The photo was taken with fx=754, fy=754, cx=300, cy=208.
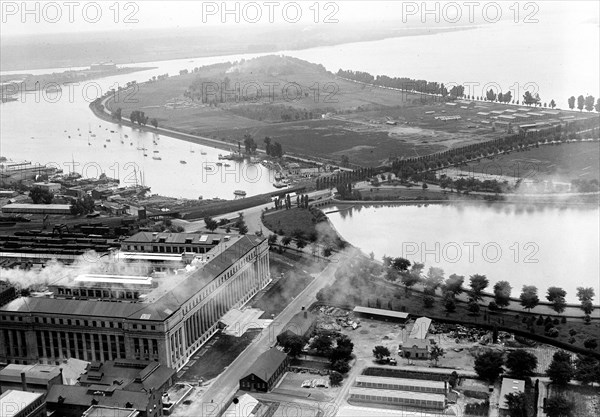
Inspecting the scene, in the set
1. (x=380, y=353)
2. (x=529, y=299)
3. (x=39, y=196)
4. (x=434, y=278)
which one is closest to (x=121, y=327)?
(x=380, y=353)

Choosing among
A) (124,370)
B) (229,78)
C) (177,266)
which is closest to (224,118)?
(229,78)

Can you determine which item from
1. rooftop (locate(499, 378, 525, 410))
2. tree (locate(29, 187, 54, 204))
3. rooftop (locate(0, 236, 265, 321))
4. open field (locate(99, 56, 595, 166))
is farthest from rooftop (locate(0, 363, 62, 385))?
open field (locate(99, 56, 595, 166))

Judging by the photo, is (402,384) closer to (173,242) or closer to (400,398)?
(400,398)

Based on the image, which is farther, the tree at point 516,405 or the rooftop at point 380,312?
the rooftop at point 380,312

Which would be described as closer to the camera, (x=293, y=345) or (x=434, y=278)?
(x=293, y=345)

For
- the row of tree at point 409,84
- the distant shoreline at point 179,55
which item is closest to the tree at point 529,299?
the row of tree at point 409,84

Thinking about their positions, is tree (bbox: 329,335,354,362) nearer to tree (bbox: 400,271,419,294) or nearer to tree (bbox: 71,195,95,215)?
tree (bbox: 400,271,419,294)

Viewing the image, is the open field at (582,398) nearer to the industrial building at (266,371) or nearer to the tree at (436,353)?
the tree at (436,353)
